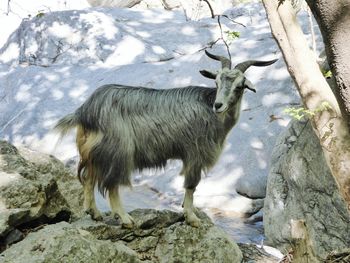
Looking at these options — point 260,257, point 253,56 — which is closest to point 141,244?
point 260,257

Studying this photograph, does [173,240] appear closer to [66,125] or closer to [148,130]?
[148,130]

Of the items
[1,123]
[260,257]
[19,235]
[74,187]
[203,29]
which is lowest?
[1,123]

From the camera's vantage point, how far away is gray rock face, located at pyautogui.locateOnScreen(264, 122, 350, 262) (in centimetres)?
575

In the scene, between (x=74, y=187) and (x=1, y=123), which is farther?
(x=1, y=123)

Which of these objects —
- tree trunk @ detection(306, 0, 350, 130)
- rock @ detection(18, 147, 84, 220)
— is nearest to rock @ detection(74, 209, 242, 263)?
rock @ detection(18, 147, 84, 220)

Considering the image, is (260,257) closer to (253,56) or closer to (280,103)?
(280,103)

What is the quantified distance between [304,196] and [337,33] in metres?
4.03

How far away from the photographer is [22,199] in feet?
13.1

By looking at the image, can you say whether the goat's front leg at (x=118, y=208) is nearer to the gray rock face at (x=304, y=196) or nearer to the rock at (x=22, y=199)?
the rock at (x=22, y=199)

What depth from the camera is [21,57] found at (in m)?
12.4

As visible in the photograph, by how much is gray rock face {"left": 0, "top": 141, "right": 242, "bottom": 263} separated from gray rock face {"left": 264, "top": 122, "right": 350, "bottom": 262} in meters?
1.31

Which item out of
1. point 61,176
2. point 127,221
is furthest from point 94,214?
point 61,176

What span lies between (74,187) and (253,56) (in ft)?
19.0

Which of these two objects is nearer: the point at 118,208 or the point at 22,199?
the point at 22,199
